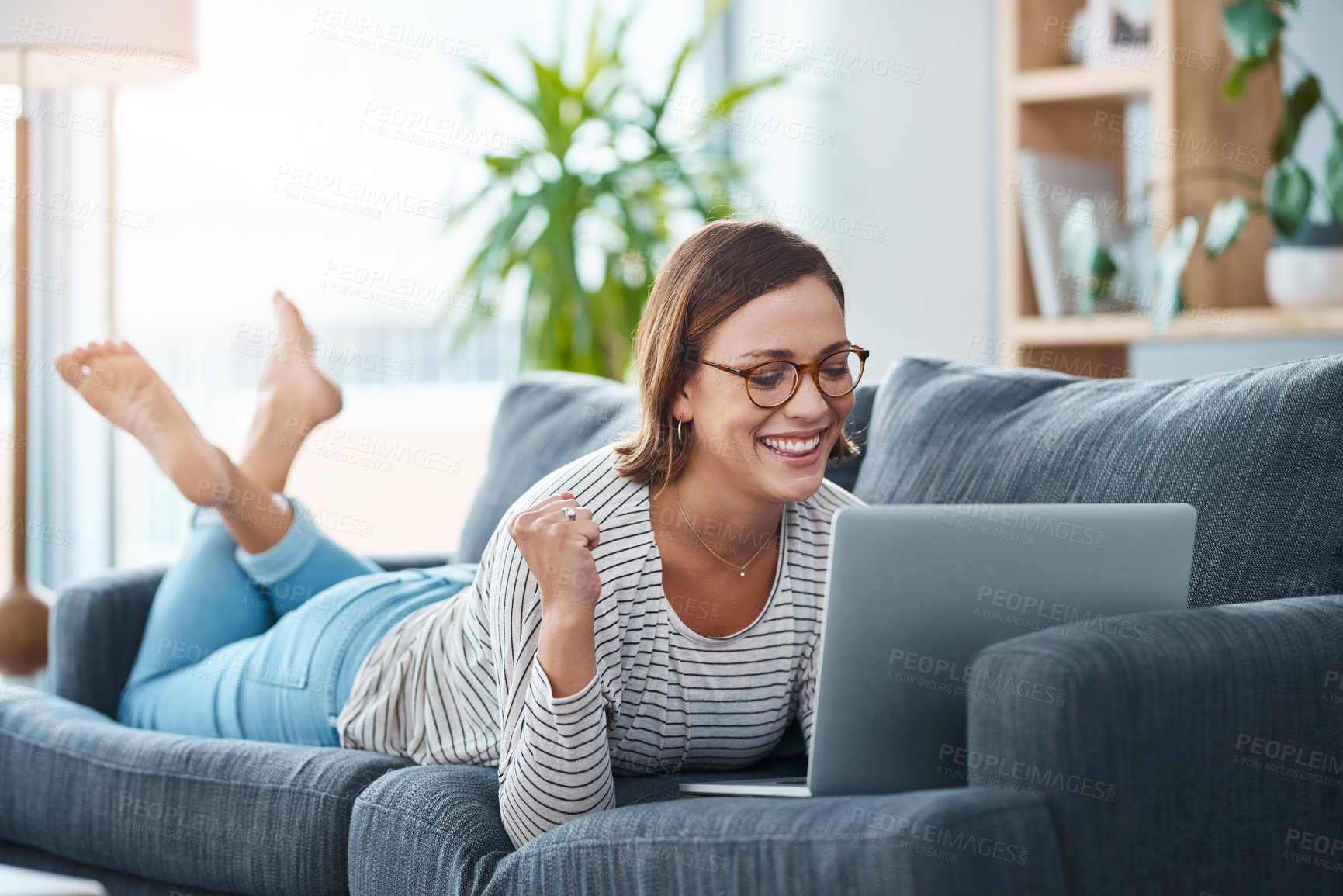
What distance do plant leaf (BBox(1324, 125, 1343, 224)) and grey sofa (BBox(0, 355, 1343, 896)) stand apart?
914 millimetres

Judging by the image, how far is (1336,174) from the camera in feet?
7.57

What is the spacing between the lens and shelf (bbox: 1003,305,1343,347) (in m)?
2.48

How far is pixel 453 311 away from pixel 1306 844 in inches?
103

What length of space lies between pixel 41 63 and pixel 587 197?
1251mm

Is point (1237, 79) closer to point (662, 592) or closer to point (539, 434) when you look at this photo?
point (539, 434)

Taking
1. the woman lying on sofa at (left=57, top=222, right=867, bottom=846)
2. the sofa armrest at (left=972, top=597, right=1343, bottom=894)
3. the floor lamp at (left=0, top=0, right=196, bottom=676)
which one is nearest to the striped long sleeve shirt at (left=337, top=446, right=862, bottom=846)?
the woman lying on sofa at (left=57, top=222, right=867, bottom=846)

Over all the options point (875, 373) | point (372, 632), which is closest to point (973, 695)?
point (372, 632)

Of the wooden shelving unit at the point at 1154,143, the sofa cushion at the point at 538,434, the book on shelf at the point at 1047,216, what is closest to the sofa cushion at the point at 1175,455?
the sofa cushion at the point at 538,434

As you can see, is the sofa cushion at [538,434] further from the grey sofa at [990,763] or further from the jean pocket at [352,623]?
the jean pocket at [352,623]

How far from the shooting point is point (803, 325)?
4.49 feet

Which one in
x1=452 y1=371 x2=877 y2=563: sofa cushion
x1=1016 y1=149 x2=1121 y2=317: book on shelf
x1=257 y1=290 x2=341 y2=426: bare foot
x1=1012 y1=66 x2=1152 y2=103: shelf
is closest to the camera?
x1=452 y1=371 x2=877 y2=563: sofa cushion

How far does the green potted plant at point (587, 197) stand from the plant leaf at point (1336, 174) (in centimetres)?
141

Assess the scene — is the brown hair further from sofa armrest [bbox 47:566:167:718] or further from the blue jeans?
sofa armrest [bbox 47:566:167:718]

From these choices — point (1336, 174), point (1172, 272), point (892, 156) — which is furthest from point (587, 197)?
point (1336, 174)
